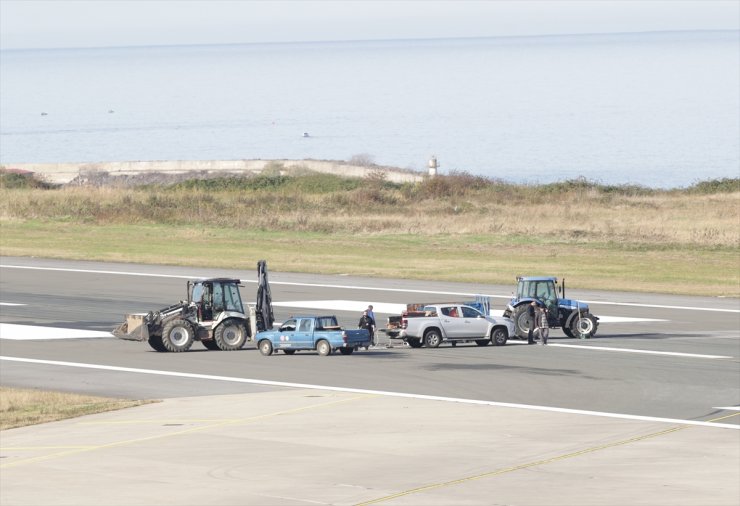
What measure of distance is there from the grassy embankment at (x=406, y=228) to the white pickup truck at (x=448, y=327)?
19241 millimetres

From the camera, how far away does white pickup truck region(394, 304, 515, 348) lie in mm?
48125

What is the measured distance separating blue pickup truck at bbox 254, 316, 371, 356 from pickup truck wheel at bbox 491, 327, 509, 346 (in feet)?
16.5

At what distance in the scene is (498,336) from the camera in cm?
4866

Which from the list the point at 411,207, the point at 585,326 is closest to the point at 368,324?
the point at 585,326

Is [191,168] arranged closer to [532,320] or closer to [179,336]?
[179,336]

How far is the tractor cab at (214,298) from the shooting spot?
155ft

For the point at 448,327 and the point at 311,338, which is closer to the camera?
the point at 311,338

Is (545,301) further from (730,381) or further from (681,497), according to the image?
(681,497)

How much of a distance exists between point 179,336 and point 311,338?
5.11 metres

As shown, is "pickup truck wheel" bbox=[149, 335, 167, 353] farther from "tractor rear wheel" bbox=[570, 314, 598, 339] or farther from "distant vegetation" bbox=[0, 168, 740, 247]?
"distant vegetation" bbox=[0, 168, 740, 247]

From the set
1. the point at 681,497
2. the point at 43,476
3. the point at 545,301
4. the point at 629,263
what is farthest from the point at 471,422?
the point at 629,263

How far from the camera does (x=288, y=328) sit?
46750mm

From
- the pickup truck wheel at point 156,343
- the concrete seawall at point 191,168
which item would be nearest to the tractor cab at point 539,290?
the pickup truck wheel at point 156,343

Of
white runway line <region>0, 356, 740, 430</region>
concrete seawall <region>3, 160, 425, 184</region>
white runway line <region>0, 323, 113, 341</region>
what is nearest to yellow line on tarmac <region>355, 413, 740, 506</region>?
white runway line <region>0, 356, 740, 430</region>
